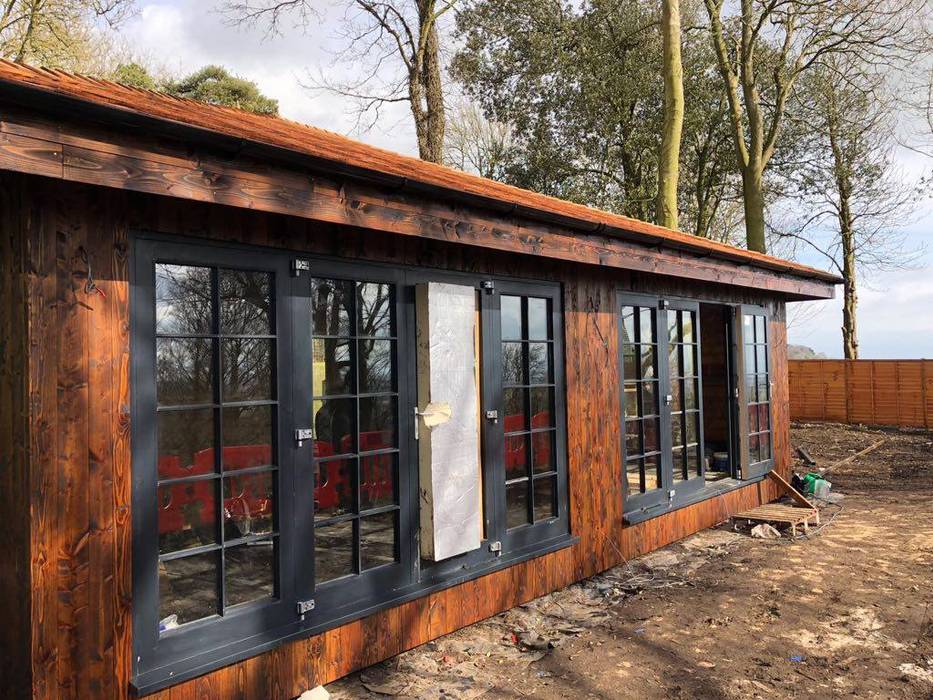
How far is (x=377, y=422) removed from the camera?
3781 mm

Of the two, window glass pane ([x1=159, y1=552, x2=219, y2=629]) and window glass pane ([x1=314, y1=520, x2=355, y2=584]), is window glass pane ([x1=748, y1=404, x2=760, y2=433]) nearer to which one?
window glass pane ([x1=314, y1=520, x2=355, y2=584])

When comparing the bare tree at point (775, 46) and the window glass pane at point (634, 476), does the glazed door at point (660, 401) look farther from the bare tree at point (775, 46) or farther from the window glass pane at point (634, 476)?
the bare tree at point (775, 46)

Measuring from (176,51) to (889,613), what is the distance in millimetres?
18820

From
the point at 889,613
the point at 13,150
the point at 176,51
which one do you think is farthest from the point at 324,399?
the point at 176,51

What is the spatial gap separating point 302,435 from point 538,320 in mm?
2109

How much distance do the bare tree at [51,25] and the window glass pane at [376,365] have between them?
1040 centimetres

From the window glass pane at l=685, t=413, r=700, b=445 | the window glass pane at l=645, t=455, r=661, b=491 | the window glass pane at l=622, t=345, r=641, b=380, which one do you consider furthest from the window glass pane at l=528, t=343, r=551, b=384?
the window glass pane at l=685, t=413, r=700, b=445

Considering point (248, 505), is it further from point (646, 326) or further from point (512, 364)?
point (646, 326)

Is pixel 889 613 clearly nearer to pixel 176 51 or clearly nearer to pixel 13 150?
pixel 13 150

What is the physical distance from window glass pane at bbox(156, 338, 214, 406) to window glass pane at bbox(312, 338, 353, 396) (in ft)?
1.75

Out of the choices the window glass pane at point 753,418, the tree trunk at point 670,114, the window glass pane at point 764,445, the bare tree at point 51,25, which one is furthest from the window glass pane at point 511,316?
the bare tree at point 51,25

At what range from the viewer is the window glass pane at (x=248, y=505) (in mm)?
3119

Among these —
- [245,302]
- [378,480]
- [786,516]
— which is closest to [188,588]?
[378,480]

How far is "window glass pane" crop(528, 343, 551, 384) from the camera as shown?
15.9 feet
